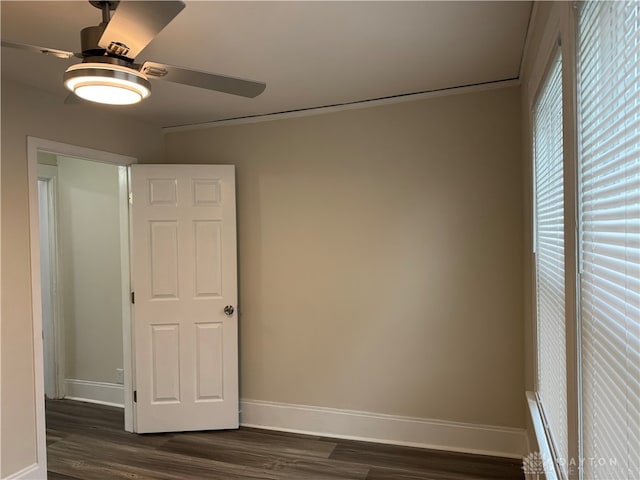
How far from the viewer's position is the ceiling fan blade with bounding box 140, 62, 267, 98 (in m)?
1.74

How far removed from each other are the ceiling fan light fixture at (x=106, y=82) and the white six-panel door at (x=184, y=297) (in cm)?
186

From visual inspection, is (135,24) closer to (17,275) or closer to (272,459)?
(17,275)

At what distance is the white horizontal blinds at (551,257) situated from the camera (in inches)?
65.0

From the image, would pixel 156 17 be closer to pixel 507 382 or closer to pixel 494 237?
pixel 494 237

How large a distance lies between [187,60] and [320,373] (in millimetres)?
2384

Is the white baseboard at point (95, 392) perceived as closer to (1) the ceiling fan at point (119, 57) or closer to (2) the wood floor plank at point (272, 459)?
(2) the wood floor plank at point (272, 459)

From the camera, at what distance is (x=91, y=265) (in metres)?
4.26

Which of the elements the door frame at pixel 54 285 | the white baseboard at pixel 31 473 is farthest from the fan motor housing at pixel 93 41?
the door frame at pixel 54 285

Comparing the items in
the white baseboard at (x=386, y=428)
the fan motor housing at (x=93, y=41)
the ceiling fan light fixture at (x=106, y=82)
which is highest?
the fan motor housing at (x=93, y=41)

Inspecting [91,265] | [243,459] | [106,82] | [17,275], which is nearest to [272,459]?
[243,459]

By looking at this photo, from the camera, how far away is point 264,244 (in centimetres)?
368

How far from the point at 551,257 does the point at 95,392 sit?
4.12 meters

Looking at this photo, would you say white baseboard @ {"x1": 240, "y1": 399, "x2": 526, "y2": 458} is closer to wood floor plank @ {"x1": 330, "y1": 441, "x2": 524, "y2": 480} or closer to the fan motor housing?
wood floor plank @ {"x1": 330, "y1": 441, "x2": 524, "y2": 480}

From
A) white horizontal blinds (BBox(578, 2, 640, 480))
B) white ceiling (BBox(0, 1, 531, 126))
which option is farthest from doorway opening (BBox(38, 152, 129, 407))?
white horizontal blinds (BBox(578, 2, 640, 480))
